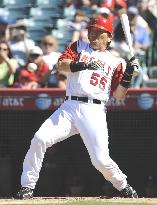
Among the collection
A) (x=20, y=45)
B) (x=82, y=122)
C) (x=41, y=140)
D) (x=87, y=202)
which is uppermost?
(x=20, y=45)

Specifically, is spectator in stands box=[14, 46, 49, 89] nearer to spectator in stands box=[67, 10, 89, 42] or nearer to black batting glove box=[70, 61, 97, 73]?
spectator in stands box=[67, 10, 89, 42]

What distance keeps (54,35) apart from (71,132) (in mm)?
4935

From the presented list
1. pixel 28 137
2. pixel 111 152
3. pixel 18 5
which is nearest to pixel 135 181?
pixel 111 152

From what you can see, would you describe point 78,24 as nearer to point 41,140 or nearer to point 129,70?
point 129,70

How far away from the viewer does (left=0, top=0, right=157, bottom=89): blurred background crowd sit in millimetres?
8977

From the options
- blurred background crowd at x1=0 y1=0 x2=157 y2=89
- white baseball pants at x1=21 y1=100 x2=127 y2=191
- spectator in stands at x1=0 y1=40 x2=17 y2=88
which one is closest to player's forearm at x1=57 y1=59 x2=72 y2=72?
white baseball pants at x1=21 y1=100 x2=127 y2=191

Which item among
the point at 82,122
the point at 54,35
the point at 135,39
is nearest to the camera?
the point at 82,122

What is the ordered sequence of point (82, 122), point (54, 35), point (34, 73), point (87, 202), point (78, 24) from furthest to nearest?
point (54, 35) < point (78, 24) < point (34, 73) < point (82, 122) < point (87, 202)

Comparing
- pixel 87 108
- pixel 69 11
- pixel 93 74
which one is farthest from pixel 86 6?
pixel 87 108

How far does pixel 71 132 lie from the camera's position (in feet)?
21.2

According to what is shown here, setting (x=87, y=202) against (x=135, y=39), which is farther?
(x=135, y=39)

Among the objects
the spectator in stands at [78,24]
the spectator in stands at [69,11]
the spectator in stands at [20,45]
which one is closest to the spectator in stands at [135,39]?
the spectator in stands at [78,24]

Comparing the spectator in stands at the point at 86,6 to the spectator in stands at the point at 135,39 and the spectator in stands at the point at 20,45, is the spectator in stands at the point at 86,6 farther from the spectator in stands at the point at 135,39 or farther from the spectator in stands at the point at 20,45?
the spectator in stands at the point at 20,45

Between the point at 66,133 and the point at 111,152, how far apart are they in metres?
1.72
